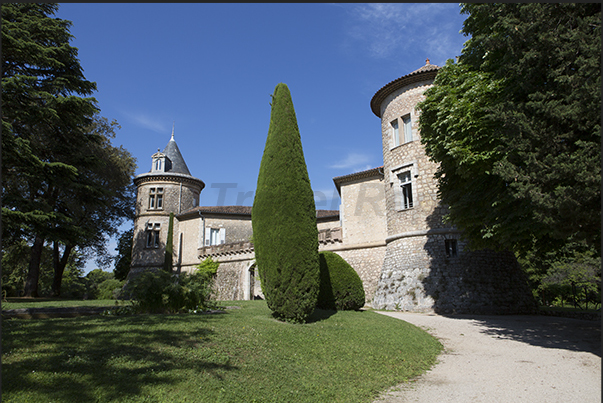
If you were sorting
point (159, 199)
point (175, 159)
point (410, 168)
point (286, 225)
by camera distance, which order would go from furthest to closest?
point (175, 159)
point (159, 199)
point (410, 168)
point (286, 225)

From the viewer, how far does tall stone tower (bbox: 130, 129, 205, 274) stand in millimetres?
31141

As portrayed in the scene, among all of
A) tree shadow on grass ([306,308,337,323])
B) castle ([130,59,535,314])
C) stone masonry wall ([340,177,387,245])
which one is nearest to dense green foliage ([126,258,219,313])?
tree shadow on grass ([306,308,337,323])

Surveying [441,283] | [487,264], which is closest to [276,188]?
[441,283]

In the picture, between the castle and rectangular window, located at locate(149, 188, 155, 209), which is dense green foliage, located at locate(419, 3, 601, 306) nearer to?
the castle

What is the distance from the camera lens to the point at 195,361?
517cm

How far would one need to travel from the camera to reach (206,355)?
5.46 metres

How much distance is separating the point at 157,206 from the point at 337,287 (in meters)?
24.1

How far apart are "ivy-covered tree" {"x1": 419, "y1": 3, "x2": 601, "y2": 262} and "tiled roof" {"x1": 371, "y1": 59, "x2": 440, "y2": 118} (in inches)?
305

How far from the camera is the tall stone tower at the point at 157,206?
31141 mm

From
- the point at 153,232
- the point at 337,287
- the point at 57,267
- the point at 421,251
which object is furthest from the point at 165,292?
the point at 153,232

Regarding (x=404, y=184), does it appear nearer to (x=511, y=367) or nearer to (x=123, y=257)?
(x=511, y=367)

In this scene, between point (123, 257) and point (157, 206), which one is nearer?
point (157, 206)

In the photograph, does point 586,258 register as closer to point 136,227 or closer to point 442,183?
point 442,183

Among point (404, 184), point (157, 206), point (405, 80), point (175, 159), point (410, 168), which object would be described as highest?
point (175, 159)
